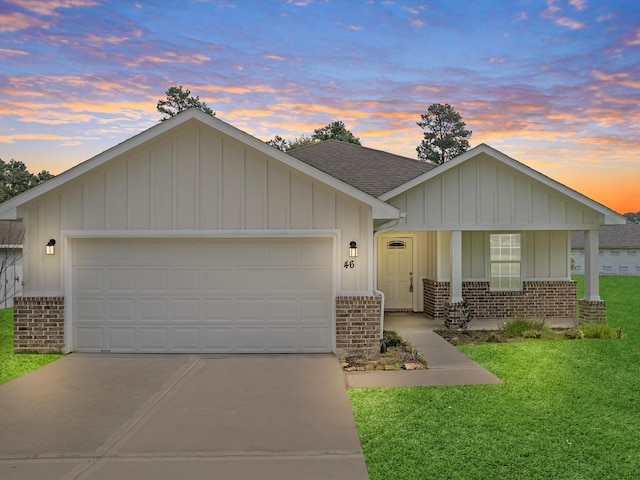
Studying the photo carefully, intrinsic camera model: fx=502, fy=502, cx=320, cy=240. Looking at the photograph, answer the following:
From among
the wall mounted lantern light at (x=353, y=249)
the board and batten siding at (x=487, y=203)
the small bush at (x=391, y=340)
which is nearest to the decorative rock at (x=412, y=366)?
the small bush at (x=391, y=340)

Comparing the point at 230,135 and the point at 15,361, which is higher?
the point at 230,135

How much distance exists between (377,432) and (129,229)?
6610 mm

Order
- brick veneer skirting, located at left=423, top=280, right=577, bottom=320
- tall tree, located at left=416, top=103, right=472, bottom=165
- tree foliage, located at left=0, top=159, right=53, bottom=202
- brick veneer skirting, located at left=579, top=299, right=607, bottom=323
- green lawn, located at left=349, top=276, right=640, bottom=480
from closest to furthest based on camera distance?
1. green lawn, located at left=349, top=276, right=640, bottom=480
2. brick veneer skirting, located at left=579, top=299, right=607, bottom=323
3. brick veneer skirting, located at left=423, top=280, right=577, bottom=320
4. tree foliage, located at left=0, top=159, right=53, bottom=202
5. tall tree, located at left=416, top=103, right=472, bottom=165

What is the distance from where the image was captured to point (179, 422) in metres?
6.17

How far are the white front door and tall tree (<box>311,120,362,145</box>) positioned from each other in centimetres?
2395

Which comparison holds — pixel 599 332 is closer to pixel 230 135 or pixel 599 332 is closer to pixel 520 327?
pixel 520 327

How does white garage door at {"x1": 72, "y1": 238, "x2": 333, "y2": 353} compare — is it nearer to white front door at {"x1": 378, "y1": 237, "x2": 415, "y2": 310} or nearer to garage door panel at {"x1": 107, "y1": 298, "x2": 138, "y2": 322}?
garage door panel at {"x1": 107, "y1": 298, "x2": 138, "y2": 322}

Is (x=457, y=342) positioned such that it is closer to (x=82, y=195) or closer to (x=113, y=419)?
(x=113, y=419)

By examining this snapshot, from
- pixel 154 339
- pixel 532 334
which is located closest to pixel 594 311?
pixel 532 334

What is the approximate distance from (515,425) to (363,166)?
11.7 m

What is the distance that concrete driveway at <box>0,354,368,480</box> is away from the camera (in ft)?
16.0

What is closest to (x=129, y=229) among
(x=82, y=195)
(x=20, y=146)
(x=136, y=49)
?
(x=82, y=195)

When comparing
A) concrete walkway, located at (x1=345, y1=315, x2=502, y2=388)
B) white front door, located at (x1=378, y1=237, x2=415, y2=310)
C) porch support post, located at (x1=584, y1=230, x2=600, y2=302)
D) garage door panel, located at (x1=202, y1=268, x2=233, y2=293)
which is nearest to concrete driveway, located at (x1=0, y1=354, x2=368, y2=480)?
concrete walkway, located at (x1=345, y1=315, x2=502, y2=388)

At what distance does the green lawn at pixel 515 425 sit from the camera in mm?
4863
